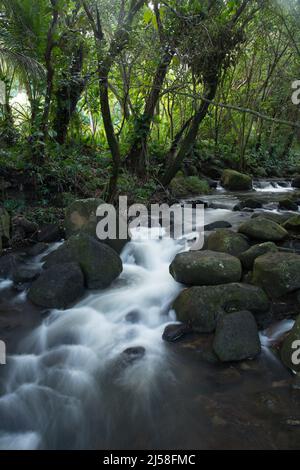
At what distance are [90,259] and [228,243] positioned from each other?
→ 215 centimetres

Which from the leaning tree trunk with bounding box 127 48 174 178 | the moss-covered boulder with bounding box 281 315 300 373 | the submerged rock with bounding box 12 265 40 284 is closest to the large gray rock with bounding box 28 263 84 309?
the submerged rock with bounding box 12 265 40 284

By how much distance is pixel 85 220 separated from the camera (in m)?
6.66

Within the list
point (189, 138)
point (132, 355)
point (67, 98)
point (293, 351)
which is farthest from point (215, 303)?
point (67, 98)

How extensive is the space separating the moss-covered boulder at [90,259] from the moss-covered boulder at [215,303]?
1458 millimetres

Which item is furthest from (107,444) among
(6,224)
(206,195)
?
(206,195)

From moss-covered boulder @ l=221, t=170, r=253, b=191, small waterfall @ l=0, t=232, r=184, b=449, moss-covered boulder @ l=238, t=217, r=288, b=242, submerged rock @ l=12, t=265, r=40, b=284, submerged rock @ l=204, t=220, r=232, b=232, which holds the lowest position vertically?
small waterfall @ l=0, t=232, r=184, b=449

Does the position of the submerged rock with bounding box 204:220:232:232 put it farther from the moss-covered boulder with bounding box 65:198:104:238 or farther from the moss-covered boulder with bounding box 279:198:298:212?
the moss-covered boulder with bounding box 279:198:298:212

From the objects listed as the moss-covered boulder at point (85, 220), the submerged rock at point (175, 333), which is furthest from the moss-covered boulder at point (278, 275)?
the moss-covered boulder at point (85, 220)

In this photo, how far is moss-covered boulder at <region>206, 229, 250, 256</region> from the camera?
5793mm

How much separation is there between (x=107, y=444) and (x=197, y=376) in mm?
1093

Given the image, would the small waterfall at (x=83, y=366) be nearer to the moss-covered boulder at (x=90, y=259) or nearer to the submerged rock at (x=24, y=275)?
the moss-covered boulder at (x=90, y=259)

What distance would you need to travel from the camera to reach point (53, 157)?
26.5 ft

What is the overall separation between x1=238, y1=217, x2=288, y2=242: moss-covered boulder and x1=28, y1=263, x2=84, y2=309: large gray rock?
9.50ft
